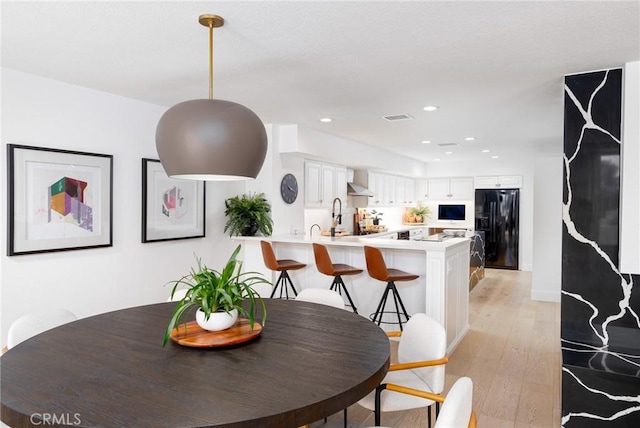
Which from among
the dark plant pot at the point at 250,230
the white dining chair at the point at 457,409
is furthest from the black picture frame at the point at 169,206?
the white dining chair at the point at 457,409

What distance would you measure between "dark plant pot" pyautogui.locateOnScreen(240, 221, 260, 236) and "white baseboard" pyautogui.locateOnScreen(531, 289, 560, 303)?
4.25m

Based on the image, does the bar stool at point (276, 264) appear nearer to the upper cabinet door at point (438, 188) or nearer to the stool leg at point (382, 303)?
the stool leg at point (382, 303)

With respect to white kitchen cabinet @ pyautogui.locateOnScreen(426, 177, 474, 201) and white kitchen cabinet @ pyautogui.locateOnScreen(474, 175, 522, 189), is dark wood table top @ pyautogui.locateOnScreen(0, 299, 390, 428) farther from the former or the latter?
white kitchen cabinet @ pyautogui.locateOnScreen(426, 177, 474, 201)

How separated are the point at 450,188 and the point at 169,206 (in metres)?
6.99

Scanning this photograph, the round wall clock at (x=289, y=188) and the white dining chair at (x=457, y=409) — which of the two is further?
the round wall clock at (x=289, y=188)

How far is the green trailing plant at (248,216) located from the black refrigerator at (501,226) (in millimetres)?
5686

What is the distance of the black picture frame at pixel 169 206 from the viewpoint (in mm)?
4105

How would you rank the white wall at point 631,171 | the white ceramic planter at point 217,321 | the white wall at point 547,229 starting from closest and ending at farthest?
the white ceramic planter at point 217,321 → the white wall at point 631,171 → the white wall at point 547,229

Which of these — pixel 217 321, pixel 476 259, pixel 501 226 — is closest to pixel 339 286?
pixel 217 321

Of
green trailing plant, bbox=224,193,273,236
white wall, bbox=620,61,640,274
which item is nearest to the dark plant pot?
green trailing plant, bbox=224,193,273,236

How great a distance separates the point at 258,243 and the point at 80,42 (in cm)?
286

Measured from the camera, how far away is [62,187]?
11.1 ft

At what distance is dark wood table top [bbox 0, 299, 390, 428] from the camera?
49.3 inches

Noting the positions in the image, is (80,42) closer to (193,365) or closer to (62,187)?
(62,187)
